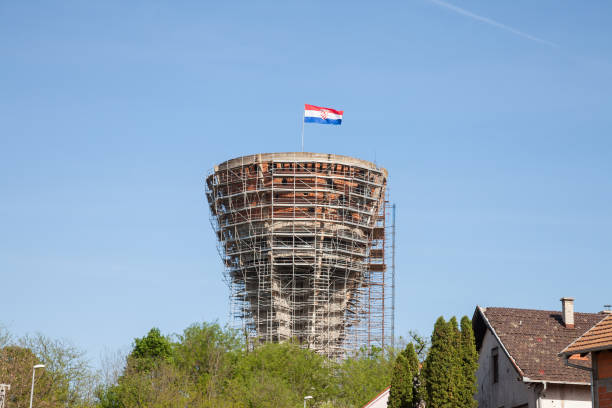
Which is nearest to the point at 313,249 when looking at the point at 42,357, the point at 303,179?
the point at 303,179

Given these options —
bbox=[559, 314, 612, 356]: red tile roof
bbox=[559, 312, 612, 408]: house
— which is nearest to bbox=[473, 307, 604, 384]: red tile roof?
bbox=[559, 314, 612, 356]: red tile roof

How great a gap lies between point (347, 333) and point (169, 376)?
35779 millimetres

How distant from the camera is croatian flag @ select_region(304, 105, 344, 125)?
94.2 m

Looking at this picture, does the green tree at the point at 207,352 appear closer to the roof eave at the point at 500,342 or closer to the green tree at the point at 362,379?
the green tree at the point at 362,379

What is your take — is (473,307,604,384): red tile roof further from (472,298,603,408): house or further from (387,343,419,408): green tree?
(387,343,419,408): green tree

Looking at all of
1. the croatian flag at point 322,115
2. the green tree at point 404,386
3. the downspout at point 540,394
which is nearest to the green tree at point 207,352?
the croatian flag at point 322,115

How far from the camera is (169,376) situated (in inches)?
2800

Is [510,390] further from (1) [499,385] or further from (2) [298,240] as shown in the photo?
(2) [298,240]

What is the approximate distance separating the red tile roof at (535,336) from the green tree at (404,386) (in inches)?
140

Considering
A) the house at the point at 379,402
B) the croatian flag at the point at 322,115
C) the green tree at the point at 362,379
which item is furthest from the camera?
the croatian flag at the point at 322,115

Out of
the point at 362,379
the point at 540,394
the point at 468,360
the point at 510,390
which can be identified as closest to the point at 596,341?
the point at 540,394

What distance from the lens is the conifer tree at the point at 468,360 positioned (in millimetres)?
40781

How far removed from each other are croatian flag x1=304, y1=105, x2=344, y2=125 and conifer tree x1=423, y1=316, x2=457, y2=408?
54524 millimetres

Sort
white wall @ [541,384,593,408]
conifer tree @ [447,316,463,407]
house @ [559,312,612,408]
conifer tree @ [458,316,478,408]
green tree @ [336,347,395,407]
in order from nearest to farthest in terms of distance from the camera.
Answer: house @ [559,312,612,408] → white wall @ [541,384,593,408] → conifer tree @ [447,316,463,407] → conifer tree @ [458,316,478,408] → green tree @ [336,347,395,407]
